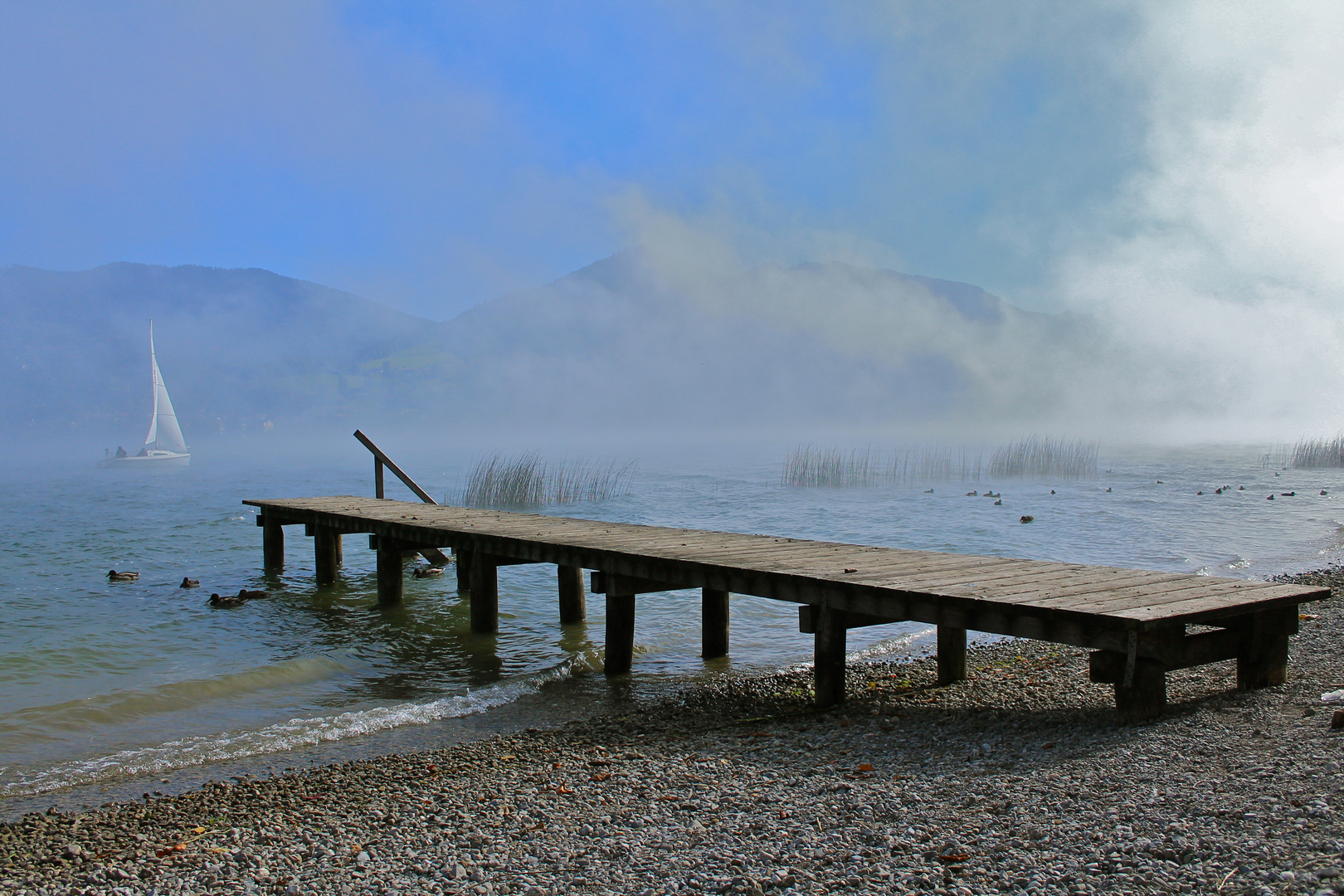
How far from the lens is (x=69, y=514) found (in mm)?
33500

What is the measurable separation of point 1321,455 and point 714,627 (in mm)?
48289

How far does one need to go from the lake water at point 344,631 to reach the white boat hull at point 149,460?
40766mm

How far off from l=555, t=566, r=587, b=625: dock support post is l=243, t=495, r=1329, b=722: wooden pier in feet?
0.07

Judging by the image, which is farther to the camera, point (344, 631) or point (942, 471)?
point (942, 471)

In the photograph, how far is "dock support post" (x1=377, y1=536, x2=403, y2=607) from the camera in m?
13.4

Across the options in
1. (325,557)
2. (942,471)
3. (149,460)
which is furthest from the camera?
(149,460)

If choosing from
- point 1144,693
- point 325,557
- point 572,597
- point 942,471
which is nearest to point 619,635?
point 572,597

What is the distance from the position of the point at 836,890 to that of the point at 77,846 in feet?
13.1

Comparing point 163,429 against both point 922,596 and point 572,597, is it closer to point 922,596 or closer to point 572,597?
point 572,597

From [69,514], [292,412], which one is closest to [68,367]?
[292,412]

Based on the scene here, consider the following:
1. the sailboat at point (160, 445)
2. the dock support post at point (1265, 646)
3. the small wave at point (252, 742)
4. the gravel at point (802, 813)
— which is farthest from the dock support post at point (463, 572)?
the sailboat at point (160, 445)

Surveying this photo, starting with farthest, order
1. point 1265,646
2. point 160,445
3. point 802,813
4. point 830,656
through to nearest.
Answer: point 160,445
point 830,656
point 1265,646
point 802,813

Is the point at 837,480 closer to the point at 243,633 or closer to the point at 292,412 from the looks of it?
the point at 243,633

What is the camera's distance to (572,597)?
1188 cm
